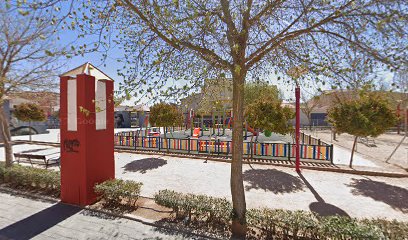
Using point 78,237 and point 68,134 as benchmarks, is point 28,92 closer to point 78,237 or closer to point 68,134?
point 68,134

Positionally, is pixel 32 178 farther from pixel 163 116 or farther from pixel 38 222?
pixel 163 116

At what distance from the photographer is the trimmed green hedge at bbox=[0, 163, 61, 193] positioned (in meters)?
6.13

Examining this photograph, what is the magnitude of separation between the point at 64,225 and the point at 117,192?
125 cm

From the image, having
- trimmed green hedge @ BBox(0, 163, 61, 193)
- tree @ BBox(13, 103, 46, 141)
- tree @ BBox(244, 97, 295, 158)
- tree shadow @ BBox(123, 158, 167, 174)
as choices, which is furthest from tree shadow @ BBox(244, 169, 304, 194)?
tree @ BBox(13, 103, 46, 141)

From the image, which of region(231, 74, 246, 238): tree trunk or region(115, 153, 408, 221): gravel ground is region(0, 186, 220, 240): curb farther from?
region(115, 153, 408, 221): gravel ground

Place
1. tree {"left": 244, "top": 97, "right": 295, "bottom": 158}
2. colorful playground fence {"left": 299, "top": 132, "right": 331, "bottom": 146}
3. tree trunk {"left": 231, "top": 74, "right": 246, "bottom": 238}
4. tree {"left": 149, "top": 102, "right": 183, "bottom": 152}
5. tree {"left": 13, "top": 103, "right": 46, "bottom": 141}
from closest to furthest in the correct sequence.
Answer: tree trunk {"left": 231, "top": 74, "right": 246, "bottom": 238} < tree {"left": 244, "top": 97, "right": 295, "bottom": 158} < colorful playground fence {"left": 299, "top": 132, "right": 331, "bottom": 146} < tree {"left": 149, "top": 102, "right": 183, "bottom": 152} < tree {"left": 13, "top": 103, "right": 46, "bottom": 141}

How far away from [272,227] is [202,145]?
896cm

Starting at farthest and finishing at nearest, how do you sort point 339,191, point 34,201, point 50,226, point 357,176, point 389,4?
Result: point 357,176 → point 339,191 → point 34,201 → point 50,226 → point 389,4

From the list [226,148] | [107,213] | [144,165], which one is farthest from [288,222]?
[226,148]

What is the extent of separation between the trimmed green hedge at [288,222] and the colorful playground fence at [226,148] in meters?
6.87

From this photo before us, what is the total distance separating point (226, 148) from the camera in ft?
41.7

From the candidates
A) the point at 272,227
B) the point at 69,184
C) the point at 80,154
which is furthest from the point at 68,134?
the point at 272,227

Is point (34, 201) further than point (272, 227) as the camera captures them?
Yes

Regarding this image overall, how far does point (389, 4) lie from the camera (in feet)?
10.7
